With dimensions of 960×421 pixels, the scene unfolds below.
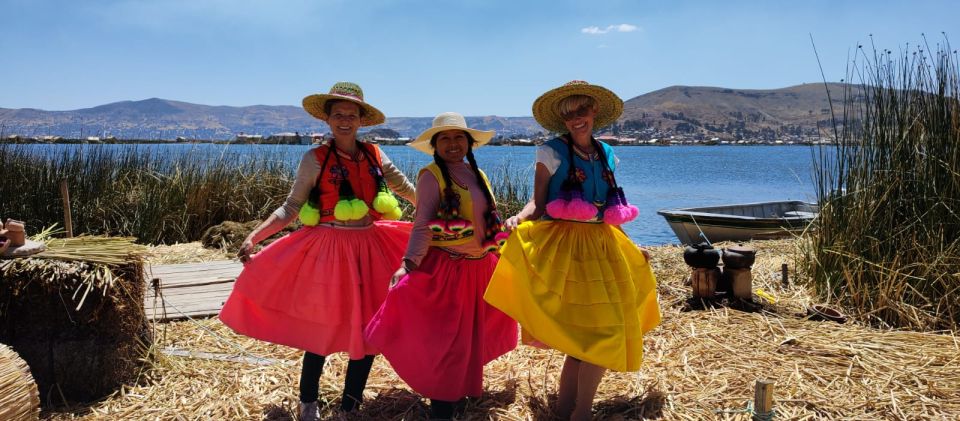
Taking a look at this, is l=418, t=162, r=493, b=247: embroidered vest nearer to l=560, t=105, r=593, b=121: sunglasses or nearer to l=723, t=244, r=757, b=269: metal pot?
l=560, t=105, r=593, b=121: sunglasses

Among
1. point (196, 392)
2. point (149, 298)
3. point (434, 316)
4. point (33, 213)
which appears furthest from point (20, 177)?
point (434, 316)

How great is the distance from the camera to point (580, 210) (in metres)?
2.65

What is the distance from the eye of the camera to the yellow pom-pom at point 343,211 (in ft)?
9.57

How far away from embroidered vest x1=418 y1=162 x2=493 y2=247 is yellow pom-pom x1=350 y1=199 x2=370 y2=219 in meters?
0.33

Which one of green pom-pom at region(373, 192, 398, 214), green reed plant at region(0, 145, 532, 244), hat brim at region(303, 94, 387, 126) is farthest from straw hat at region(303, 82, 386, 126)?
green reed plant at region(0, 145, 532, 244)

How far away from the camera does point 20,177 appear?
26.1 feet

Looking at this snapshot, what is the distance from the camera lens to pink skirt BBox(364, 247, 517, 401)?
279 cm

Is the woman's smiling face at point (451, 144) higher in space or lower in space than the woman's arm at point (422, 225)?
higher

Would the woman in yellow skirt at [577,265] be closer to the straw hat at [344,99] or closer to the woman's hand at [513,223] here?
the woman's hand at [513,223]

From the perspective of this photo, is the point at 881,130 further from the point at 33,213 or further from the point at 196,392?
the point at 33,213

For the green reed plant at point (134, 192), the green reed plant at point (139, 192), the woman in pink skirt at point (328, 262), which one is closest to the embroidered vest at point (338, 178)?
the woman in pink skirt at point (328, 262)

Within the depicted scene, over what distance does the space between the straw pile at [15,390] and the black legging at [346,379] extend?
3.38 ft

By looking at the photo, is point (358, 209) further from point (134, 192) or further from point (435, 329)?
point (134, 192)

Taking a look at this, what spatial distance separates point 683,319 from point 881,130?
2.06m
